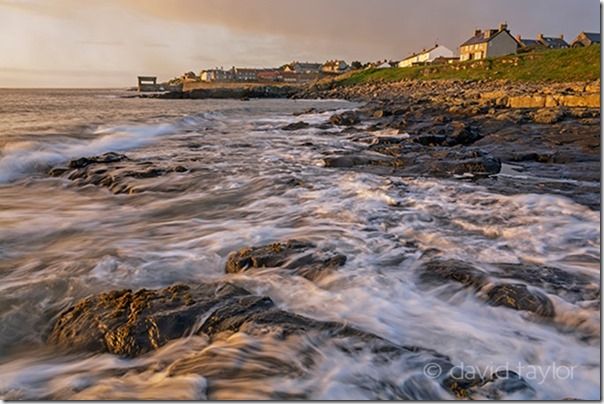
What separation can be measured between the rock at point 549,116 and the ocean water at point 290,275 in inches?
311

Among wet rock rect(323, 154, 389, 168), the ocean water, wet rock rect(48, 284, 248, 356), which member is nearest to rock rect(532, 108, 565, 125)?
wet rock rect(323, 154, 389, 168)

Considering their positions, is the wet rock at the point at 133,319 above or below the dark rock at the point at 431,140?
below

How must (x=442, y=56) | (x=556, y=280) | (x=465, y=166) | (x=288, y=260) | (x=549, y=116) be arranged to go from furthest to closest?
(x=442, y=56)
(x=549, y=116)
(x=465, y=166)
(x=288, y=260)
(x=556, y=280)

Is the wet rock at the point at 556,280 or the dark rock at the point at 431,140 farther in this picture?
the dark rock at the point at 431,140

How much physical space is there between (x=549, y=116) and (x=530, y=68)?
27.0 meters

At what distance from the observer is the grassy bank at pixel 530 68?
30781 millimetres

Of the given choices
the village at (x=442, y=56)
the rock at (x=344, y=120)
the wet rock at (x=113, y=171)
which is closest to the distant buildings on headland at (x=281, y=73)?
the village at (x=442, y=56)

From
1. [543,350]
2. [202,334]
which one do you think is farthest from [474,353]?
[202,334]

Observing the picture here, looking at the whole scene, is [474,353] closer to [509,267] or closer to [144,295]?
Answer: [509,267]

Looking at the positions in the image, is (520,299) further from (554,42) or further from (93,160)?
(554,42)

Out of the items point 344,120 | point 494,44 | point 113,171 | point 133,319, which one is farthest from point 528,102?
point 494,44

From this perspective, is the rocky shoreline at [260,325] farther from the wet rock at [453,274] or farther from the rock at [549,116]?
the rock at [549,116]

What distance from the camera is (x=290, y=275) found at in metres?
4.22

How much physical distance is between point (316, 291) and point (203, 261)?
1.56m
